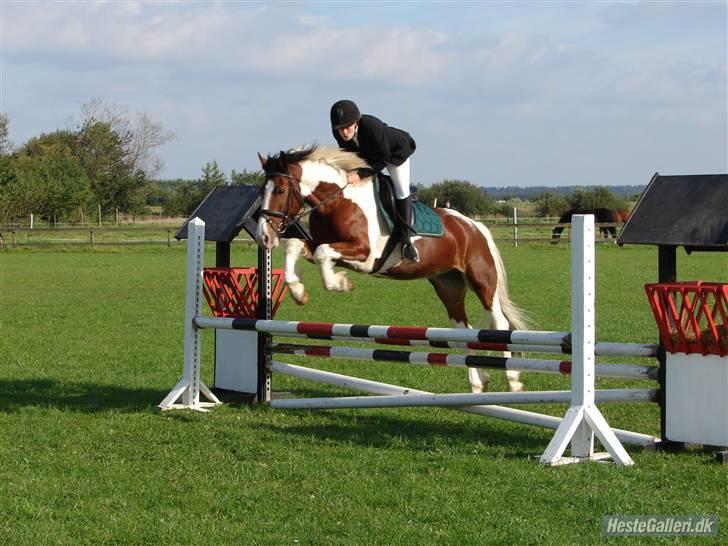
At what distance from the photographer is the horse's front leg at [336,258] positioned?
637 cm

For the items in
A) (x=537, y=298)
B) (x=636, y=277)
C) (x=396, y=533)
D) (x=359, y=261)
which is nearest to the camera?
(x=396, y=533)

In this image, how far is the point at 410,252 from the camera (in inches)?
273

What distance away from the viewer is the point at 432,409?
23.9 ft

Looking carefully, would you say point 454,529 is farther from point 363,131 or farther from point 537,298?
point 537,298

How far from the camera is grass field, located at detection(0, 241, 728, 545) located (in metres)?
4.21

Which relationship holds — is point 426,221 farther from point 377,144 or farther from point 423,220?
point 377,144

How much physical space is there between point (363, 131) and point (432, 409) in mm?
2108

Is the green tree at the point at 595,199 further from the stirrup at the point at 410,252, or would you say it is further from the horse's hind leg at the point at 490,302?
the stirrup at the point at 410,252

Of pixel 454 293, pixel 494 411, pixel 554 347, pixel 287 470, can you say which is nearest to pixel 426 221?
pixel 454 293

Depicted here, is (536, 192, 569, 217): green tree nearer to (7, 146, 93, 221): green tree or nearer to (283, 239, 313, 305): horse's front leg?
(7, 146, 93, 221): green tree

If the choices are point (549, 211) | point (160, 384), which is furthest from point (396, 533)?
point (549, 211)

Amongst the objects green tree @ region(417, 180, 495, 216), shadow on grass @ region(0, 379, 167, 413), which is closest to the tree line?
green tree @ region(417, 180, 495, 216)

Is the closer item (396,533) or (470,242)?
(396,533)

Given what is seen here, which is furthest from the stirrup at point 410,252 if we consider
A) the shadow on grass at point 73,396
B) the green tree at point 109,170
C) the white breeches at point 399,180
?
the green tree at point 109,170
